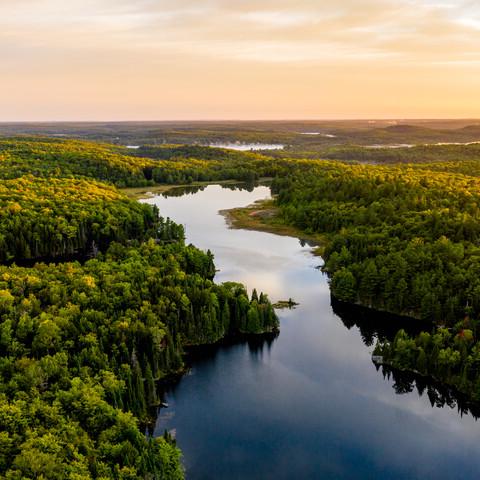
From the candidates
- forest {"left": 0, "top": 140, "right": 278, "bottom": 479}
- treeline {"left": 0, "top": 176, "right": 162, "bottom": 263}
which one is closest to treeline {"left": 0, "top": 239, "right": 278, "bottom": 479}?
forest {"left": 0, "top": 140, "right": 278, "bottom": 479}

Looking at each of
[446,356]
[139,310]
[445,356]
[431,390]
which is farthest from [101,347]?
[446,356]

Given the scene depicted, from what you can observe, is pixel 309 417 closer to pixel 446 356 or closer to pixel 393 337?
pixel 446 356

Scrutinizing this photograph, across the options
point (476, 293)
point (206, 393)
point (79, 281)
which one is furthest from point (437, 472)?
point (79, 281)

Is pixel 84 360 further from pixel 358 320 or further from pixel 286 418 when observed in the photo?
pixel 358 320

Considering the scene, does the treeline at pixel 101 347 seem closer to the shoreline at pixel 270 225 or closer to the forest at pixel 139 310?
the forest at pixel 139 310

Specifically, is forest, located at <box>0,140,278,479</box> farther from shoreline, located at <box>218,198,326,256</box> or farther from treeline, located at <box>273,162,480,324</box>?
shoreline, located at <box>218,198,326,256</box>
